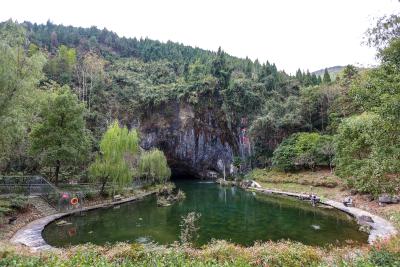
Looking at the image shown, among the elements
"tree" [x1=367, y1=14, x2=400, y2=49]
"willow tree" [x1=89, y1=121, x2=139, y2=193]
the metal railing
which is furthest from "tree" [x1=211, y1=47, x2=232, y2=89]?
"tree" [x1=367, y1=14, x2=400, y2=49]

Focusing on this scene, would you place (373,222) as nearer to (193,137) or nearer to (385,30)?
(385,30)

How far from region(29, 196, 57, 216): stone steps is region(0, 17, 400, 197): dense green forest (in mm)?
3993

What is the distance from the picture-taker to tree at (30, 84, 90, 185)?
25094 millimetres

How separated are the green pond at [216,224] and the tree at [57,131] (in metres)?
5.53

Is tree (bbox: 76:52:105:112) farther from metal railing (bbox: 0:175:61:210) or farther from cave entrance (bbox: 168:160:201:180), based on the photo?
metal railing (bbox: 0:175:61:210)

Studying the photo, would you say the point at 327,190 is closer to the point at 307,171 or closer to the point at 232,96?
the point at 307,171

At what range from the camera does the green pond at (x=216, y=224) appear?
16578 mm

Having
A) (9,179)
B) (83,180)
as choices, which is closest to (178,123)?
(83,180)

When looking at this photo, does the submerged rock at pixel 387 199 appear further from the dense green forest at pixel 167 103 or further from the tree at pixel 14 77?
the tree at pixel 14 77

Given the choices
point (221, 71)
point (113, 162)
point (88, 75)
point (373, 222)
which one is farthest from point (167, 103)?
point (373, 222)

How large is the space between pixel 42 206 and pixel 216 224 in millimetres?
12305

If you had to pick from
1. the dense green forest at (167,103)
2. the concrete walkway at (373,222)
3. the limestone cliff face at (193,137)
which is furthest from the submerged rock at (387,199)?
the limestone cliff face at (193,137)

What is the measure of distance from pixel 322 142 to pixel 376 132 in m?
31.7

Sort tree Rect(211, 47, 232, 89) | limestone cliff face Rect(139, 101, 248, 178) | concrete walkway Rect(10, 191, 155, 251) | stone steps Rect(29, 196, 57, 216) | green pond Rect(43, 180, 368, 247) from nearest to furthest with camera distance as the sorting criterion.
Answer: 1. concrete walkway Rect(10, 191, 155, 251)
2. green pond Rect(43, 180, 368, 247)
3. stone steps Rect(29, 196, 57, 216)
4. limestone cliff face Rect(139, 101, 248, 178)
5. tree Rect(211, 47, 232, 89)
